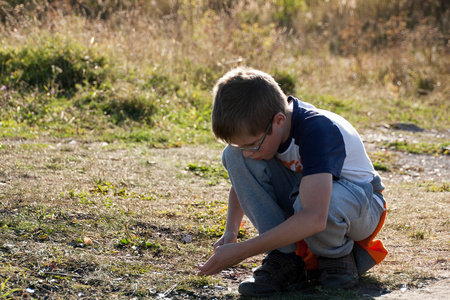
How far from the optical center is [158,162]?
18.2ft

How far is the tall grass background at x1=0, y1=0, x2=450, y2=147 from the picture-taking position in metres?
6.96

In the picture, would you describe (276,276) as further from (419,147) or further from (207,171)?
(419,147)

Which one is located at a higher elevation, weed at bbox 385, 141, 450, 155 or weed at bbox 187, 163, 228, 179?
weed at bbox 187, 163, 228, 179

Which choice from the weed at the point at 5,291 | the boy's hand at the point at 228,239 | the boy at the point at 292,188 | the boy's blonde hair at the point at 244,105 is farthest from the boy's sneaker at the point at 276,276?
the weed at the point at 5,291

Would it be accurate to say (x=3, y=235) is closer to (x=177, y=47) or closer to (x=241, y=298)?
(x=241, y=298)

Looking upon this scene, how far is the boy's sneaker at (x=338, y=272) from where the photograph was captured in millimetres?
Result: 2699

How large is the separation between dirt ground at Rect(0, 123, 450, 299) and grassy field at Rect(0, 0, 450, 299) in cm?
2

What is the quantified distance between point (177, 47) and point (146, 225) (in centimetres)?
651

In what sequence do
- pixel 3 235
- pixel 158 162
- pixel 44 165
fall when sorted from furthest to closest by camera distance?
pixel 158 162
pixel 44 165
pixel 3 235

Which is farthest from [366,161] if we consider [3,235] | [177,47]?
[177,47]

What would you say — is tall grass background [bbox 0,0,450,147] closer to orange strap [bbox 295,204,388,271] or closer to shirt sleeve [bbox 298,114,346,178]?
orange strap [bbox 295,204,388,271]

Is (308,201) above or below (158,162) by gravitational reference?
above

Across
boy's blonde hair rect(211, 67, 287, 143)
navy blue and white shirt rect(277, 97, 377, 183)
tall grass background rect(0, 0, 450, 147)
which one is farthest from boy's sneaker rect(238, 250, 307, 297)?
tall grass background rect(0, 0, 450, 147)

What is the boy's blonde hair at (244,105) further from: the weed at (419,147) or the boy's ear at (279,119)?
the weed at (419,147)
